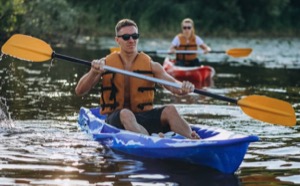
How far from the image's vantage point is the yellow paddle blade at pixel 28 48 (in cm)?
866

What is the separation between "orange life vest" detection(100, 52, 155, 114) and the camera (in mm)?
8070

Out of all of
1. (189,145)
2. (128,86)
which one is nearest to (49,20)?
(128,86)

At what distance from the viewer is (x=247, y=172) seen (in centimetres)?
688

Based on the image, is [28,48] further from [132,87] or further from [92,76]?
[132,87]

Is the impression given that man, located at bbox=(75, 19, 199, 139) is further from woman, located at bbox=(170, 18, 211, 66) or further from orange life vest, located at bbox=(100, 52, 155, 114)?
woman, located at bbox=(170, 18, 211, 66)

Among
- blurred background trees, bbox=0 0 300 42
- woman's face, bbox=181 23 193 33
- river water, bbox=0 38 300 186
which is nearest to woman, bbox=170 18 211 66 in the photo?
woman's face, bbox=181 23 193 33

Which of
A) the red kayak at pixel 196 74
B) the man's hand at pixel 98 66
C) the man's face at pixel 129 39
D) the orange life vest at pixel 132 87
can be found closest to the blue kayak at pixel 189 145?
the orange life vest at pixel 132 87

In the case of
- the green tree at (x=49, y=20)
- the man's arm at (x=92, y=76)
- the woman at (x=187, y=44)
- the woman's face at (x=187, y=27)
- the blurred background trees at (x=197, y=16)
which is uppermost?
the blurred background trees at (x=197, y=16)

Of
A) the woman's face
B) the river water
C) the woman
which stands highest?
the woman's face

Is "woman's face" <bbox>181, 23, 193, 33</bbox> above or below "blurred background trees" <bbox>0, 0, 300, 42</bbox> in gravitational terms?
below

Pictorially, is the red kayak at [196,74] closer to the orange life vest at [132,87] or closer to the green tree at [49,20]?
the orange life vest at [132,87]

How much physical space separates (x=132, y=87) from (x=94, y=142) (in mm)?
796

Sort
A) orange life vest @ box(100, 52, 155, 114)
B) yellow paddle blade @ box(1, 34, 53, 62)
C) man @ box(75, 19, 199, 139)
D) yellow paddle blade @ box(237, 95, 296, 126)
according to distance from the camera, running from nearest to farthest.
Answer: yellow paddle blade @ box(237, 95, 296, 126)
man @ box(75, 19, 199, 139)
orange life vest @ box(100, 52, 155, 114)
yellow paddle blade @ box(1, 34, 53, 62)

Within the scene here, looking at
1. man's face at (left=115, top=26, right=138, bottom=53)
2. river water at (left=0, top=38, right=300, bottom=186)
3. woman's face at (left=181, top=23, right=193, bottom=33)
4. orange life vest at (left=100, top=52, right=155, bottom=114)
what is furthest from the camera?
woman's face at (left=181, top=23, right=193, bottom=33)
